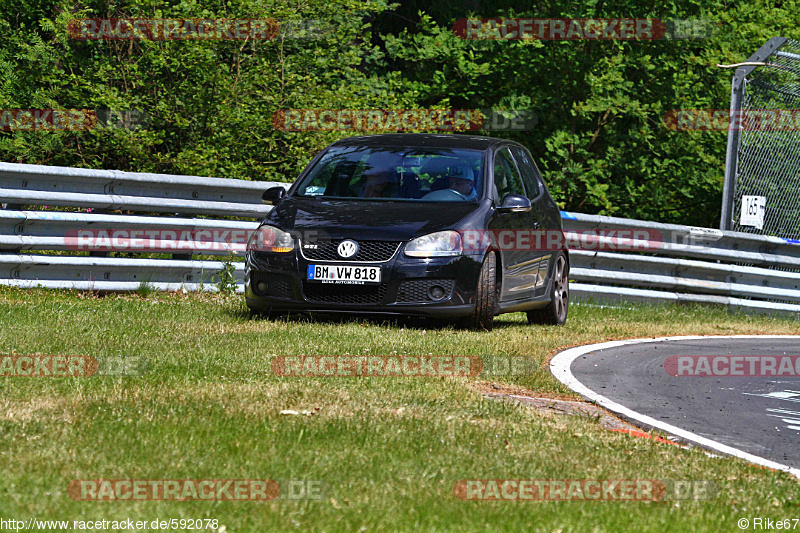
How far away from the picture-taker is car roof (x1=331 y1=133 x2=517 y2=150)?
1163 cm

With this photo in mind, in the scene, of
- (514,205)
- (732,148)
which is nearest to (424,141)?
(514,205)

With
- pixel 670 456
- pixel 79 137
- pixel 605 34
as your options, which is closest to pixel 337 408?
pixel 670 456

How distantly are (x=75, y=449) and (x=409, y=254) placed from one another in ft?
17.5

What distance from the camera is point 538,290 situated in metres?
11.9

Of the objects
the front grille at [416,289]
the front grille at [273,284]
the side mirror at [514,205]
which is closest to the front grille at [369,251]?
the front grille at [416,289]

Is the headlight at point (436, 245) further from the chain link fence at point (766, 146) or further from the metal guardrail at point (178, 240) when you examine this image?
the chain link fence at point (766, 146)

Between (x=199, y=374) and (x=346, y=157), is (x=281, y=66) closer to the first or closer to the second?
(x=346, y=157)

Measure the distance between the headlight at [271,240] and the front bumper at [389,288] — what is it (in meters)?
0.05

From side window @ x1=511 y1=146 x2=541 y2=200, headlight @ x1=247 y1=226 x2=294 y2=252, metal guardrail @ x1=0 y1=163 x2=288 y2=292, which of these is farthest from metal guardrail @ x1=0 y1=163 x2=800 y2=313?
side window @ x1=511 y1=146 x2=541 y2=200

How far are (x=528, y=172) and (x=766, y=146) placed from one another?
24.9 feet

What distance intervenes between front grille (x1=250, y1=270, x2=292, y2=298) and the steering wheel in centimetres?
152

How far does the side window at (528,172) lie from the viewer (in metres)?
12.5

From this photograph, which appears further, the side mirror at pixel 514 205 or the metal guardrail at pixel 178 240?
the metal guardrail at pixel 178 240

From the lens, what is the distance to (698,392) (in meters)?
8.66
